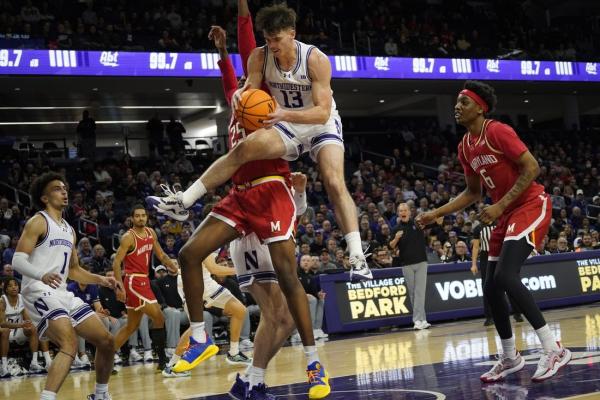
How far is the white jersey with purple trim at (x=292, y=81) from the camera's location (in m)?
5.50

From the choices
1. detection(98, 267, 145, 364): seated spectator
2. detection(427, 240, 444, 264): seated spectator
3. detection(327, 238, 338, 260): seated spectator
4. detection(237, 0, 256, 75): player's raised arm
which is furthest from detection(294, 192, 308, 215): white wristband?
detection(427, 240, 444, 264): seated spectator

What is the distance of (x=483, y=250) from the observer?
40.5ft

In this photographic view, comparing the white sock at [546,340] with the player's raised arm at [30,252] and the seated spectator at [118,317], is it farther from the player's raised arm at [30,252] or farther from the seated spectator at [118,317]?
the seated spectator at [118,317]

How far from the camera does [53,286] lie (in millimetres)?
6051

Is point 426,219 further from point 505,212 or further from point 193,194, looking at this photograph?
point 193,194

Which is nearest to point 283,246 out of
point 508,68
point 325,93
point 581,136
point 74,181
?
point 325,93

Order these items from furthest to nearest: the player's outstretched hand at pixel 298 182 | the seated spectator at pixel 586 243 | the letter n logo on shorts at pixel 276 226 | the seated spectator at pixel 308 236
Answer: the seated spectator at pixel 586 243 → the seated spectator at pixel 308 236 → the player's outstretched hand at pixel 298 182 → the letter n logo on shorts at pixel 276 226

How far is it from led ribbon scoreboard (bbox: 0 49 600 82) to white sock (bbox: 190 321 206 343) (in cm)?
1566

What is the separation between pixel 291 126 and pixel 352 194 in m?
15.8

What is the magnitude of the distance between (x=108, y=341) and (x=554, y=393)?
346 cm

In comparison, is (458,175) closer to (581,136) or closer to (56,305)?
(581,136)

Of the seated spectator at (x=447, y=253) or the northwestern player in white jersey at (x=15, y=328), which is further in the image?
the seated spectator at (x=447, y=253)

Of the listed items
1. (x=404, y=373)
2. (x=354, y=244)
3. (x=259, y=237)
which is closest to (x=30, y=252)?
(x=259, y=237)

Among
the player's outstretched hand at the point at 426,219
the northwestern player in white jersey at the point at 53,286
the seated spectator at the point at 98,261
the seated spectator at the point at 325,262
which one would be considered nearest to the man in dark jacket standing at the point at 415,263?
the seated spectator at the point at 325,262
